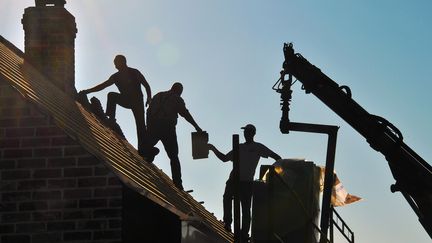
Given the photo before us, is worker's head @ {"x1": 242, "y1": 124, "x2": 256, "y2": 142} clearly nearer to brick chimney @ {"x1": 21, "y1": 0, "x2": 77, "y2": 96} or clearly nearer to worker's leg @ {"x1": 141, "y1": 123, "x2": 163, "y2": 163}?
worker's leg @ {"x1": 141, "y1": 123, "x2": 163, "y2": 163}

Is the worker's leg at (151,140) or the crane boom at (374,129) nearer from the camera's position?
the worker's leg at (151,140)

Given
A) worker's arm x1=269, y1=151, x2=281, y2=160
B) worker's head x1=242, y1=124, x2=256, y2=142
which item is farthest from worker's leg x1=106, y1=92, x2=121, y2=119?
worker's arm x1=269, y1=151, x2=281, y2=160

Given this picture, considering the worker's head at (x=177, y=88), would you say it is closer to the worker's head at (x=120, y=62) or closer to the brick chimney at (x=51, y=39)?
the worker's head at (x=120, y=62)

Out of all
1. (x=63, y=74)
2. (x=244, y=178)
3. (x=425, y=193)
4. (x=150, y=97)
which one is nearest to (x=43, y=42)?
(x=63, y=74)

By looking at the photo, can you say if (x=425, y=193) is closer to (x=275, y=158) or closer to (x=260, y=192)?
(x=275, y=158)

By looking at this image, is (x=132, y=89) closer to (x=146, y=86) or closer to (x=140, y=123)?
(x=146, y=86)

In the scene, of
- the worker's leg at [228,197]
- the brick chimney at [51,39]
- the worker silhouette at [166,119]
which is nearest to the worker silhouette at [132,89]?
the worker silhouette at [166,119]

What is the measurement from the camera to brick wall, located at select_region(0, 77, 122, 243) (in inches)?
259

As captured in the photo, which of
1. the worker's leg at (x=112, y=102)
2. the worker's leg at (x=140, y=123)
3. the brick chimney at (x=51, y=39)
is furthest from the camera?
the brick chimney at (x=51, y=39)

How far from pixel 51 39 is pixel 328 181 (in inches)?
198

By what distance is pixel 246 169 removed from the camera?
434 inches

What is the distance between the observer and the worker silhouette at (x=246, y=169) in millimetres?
10734

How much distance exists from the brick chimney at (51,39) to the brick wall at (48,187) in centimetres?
611

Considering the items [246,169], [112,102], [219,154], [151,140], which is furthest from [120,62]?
[246,169]
